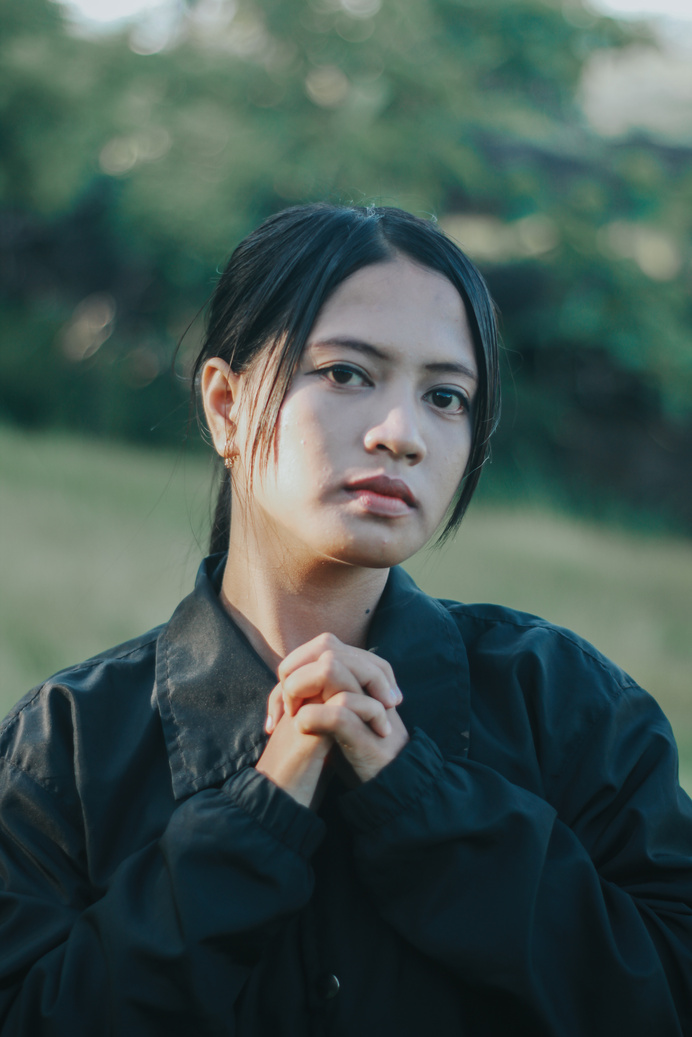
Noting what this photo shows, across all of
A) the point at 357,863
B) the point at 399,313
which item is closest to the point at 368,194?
the point at 399,313

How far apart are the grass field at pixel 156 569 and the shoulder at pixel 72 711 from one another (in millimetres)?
1897

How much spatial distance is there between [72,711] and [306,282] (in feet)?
2.30

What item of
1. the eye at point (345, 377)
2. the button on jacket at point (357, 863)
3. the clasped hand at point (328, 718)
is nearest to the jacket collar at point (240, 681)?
the button on jacket at point (357, 863)

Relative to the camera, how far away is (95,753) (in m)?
1.37

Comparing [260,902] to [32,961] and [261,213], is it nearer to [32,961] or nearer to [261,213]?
[32,961]

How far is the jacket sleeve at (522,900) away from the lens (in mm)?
1192

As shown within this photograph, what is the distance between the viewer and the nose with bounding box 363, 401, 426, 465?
1304mm

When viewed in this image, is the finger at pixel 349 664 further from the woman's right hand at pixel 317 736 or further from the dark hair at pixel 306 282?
the dark hair at pixel 306 282

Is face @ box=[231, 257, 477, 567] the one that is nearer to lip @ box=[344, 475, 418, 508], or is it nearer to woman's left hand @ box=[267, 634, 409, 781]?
lip @ box=[344, 475, 418, 508]

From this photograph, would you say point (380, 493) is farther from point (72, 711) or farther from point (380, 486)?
point (72, 711)

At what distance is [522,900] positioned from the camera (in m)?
1.19

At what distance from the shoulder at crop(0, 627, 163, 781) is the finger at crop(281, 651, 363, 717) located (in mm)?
307

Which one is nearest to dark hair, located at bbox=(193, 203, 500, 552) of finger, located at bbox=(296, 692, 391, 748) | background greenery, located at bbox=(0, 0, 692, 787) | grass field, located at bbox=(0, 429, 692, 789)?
finger, located at bbox=(296, 692, 391, 748)

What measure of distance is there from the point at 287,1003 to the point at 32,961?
0.33 meters
